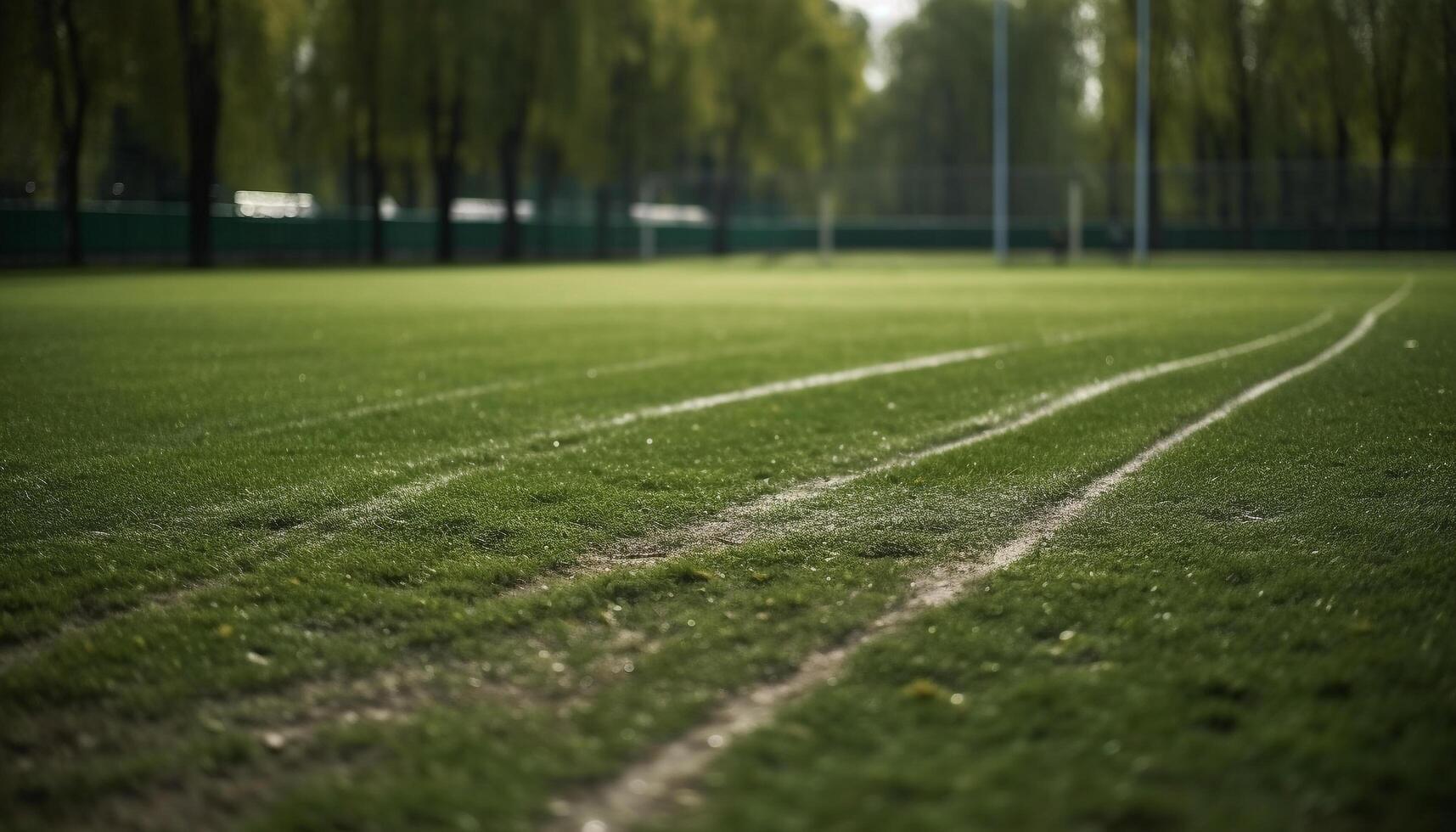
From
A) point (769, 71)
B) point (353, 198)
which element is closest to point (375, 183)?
point (353, 198)

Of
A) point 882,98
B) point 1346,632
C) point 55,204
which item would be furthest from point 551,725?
point 882,98

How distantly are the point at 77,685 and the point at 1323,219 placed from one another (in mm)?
45617

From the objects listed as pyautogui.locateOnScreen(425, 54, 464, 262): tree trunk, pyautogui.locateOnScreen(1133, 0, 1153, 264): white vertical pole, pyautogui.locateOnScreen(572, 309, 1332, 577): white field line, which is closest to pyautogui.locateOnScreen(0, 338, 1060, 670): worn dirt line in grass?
pyautogui.locateOnScreen(572, 309, 1332, 577): white field line

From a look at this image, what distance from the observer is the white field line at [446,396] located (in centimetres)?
675

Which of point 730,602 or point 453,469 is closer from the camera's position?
point 730,602

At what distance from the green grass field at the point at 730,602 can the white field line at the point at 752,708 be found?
11mm

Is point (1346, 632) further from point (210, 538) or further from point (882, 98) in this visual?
point (882, 98)

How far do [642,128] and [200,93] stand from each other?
1853 cm

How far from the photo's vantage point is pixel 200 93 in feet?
109

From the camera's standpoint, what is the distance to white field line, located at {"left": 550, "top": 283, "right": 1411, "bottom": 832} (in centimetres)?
232

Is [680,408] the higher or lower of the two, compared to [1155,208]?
lower

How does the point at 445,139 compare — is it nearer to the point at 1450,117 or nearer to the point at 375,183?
the point at 375,183

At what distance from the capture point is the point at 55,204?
110ft

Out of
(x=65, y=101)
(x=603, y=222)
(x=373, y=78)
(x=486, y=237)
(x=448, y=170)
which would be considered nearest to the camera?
(x=65, y=101)
